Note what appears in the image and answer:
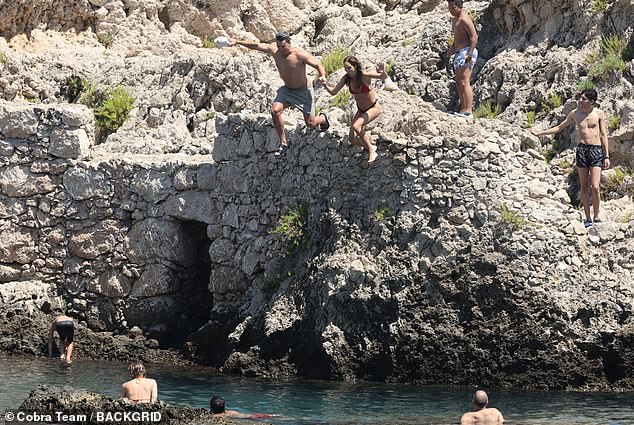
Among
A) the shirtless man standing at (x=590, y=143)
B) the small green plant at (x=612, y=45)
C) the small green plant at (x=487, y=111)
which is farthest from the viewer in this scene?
the small green plant at (x=487, y=111)

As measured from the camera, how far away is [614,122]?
20609 millimetres

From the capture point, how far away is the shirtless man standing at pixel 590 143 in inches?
759

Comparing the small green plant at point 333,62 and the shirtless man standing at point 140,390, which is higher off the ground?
the small green plant at point 333,62

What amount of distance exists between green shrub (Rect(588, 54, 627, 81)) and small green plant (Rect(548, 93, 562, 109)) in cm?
55

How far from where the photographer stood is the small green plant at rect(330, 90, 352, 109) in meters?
21.1

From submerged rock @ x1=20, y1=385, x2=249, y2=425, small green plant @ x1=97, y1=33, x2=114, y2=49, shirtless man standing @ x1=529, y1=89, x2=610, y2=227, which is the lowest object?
submerged rock @ x1=20, y1=385, x2=249, y2=425

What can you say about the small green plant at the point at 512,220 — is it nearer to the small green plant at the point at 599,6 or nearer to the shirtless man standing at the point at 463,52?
the shirtless man standing at the point at 463,52

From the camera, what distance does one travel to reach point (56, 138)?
21781 mm

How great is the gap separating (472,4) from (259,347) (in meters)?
6.95

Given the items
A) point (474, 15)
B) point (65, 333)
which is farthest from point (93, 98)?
point (474, 15)

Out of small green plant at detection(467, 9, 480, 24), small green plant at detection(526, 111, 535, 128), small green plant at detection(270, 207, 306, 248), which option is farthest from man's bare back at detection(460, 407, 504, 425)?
small green plant at detection(467, 9, 480, 24)

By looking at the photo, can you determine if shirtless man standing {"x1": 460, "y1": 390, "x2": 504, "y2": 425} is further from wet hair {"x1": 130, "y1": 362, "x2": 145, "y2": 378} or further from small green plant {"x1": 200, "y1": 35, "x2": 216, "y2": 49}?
small green plant {"x1": 200, "y1": 35, "x2": 216, "y2": 49}

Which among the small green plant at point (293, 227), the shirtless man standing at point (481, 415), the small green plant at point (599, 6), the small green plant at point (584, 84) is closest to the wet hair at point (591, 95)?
the small green plant at point (584, 84)

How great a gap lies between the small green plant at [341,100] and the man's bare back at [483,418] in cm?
618
